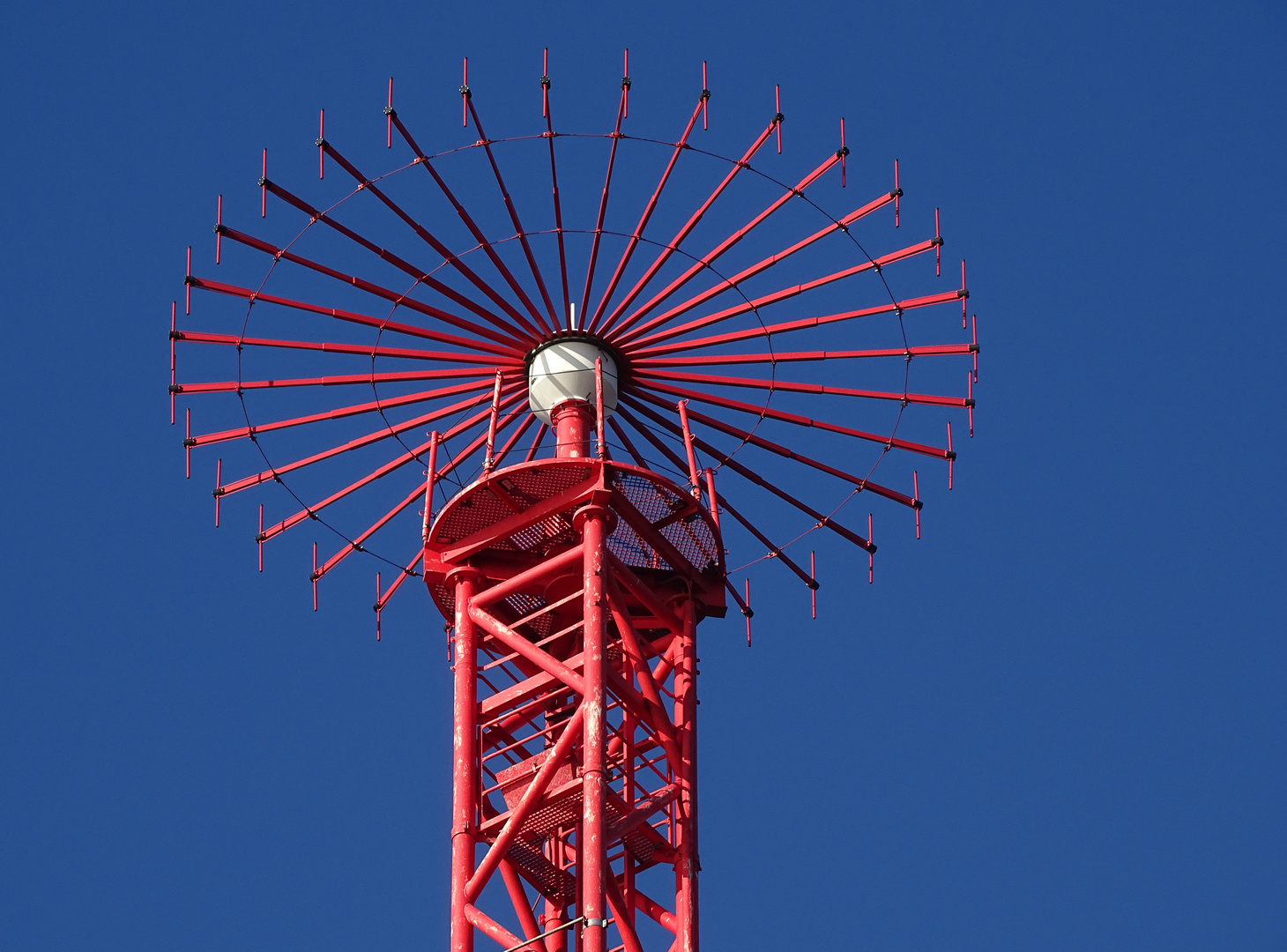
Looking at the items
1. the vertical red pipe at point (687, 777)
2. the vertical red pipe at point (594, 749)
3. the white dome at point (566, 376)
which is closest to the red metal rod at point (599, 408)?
the white dome at point (566, 376)

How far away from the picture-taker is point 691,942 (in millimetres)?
39094

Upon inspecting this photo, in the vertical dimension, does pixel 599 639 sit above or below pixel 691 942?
above

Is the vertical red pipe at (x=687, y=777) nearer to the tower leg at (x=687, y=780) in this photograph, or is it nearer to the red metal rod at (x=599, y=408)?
the tower leg at (x=687, y=780)

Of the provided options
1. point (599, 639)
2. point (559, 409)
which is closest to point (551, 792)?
point (599, 639)

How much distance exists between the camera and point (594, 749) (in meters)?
38.4

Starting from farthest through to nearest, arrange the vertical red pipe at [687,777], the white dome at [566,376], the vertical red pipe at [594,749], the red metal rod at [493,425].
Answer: the white dome at [566,376], the red metal rod at [493,425], the vertical red pipe at [687,777], the vertical red pipe at [594,749]

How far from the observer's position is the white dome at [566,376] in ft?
144

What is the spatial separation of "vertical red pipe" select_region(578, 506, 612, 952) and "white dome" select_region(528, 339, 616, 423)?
331 centimetres

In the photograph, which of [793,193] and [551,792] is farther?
[793,193]

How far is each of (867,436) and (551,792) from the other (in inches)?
339

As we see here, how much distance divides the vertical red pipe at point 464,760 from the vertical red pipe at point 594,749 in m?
1.63

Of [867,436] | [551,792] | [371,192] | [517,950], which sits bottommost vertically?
[517,950]

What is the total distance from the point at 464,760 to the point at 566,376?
22.8ft

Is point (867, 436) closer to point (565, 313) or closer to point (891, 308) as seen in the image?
point (891, 308)
